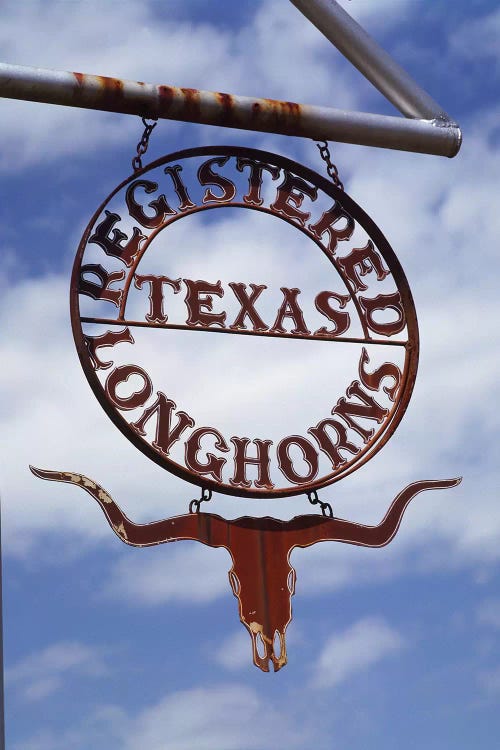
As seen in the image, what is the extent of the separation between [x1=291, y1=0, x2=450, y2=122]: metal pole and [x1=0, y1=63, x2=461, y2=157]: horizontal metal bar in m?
0.19

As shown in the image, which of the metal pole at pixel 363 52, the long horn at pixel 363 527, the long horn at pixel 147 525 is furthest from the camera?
the metal pole at pixel 363 52

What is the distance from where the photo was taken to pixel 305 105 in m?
8.22

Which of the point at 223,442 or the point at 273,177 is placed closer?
the point at 223,442

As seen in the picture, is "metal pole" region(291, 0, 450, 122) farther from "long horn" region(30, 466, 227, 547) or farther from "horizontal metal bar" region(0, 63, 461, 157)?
"long horn" region(30, 466, 227, 547)

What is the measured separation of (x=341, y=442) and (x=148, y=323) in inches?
44.9

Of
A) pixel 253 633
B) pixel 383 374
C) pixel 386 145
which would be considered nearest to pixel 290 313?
pixel 383 374

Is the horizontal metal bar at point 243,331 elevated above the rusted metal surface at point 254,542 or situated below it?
above

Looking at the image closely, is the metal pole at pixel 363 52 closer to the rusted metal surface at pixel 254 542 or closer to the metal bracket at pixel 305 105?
the metal bracket at pixel 305 105

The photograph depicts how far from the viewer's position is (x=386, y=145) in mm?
8352

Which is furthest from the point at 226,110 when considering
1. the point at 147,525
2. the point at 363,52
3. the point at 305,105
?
the point at 147,525

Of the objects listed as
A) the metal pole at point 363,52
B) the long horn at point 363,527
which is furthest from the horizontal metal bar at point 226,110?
the long horn at point 363,527

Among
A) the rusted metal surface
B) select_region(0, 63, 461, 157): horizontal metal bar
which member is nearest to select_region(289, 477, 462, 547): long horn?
the rusted metal surface

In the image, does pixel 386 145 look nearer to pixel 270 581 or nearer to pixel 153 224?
pixel 153 224

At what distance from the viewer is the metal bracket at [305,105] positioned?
7.73 metres
